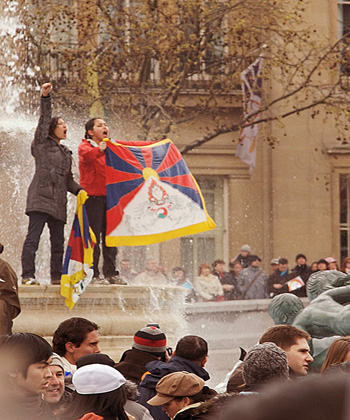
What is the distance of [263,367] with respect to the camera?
2.90 meters

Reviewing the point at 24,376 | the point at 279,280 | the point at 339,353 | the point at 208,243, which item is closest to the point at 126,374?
the point at 339,353

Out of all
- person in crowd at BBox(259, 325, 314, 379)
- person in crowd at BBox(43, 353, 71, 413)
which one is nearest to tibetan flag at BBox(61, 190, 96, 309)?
person in crowd at BBox(259, 325, 314, 379)

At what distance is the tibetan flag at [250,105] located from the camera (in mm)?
18984

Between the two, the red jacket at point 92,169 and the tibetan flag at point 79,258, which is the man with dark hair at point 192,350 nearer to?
the tibetan flag at point 79,258

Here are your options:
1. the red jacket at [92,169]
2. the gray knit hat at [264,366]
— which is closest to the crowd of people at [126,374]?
the gray knit hat at [264,366]

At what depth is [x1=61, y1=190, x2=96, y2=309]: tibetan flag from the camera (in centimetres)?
720

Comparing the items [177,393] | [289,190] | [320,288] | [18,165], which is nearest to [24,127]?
[18,165]

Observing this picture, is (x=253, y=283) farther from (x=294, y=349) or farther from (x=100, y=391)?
(x=100, y=391)

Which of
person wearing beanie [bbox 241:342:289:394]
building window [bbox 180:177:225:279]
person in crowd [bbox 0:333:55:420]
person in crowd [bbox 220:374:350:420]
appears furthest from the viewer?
building window [bbox 180:177:225:279]

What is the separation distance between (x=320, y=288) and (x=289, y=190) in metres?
16.6

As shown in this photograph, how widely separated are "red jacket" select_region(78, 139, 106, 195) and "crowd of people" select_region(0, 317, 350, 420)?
3.42 meters

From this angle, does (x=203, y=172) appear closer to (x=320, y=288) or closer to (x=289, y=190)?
(x=289, y=190)

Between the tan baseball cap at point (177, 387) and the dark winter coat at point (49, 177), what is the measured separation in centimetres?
412

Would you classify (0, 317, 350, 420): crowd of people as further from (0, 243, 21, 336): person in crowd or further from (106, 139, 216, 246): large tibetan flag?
(106, 139, 216, 246): large tibetan flag
